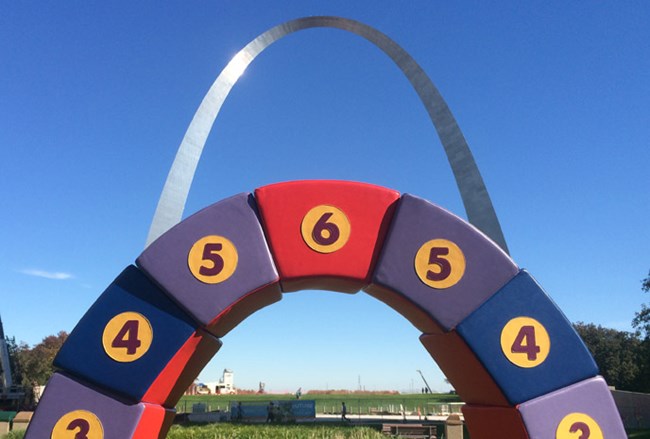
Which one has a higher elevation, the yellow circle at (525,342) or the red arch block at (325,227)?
the red arch block at (325,227)

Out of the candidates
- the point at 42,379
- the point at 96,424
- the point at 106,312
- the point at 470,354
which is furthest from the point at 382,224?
the point at 42,379

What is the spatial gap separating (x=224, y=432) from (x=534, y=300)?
10900 mm

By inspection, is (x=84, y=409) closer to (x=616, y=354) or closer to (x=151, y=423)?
(x=151, y=423)

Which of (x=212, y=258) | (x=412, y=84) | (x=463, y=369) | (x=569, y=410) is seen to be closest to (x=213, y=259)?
(x=212, y=258)

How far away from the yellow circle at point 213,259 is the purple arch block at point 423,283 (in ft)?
3.42

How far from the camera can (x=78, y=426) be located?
3.48m

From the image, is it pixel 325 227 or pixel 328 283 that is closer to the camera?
pixel 325 227

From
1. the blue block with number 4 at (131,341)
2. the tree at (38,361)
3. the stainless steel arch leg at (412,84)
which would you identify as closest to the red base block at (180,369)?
the blue block with number 4 at (131,341)

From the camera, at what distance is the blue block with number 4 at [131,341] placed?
3559mm

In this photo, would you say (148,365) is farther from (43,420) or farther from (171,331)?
(43,420)

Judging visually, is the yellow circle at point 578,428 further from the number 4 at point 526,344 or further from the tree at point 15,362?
the tree at point 15,362

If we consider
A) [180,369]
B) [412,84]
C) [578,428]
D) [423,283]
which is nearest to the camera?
[578,428]

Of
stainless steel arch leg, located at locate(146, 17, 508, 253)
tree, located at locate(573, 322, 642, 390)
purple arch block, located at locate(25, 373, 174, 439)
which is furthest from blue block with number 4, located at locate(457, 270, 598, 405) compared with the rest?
tree, located at locate(573, 322, 642, 390)

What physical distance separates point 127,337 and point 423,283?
6.84ft
